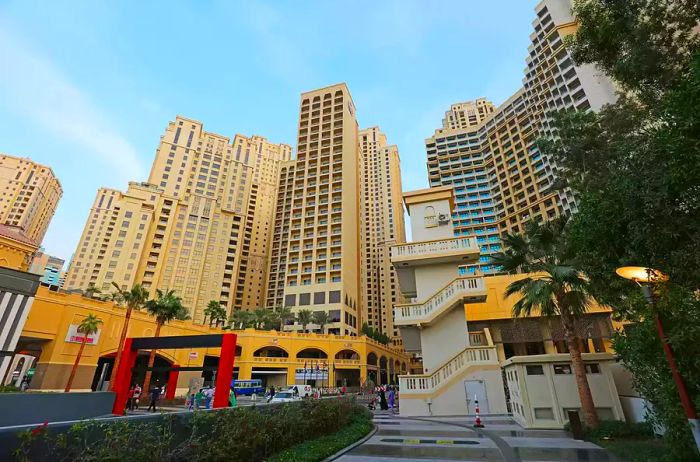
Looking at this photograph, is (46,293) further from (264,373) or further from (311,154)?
(311,154)

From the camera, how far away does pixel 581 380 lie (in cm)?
1132

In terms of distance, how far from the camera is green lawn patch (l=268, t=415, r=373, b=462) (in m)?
7.62

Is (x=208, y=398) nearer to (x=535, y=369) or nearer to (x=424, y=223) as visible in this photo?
(x=424, y=223)

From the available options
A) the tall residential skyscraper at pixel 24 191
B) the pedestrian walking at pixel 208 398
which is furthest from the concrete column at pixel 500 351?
the tall residential skyscraper at pixel 24 191

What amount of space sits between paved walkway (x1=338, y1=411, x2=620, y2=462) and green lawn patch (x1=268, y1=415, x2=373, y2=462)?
40cm

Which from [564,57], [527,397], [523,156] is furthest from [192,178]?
[527,397]

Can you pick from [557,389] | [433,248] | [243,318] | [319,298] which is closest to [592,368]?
[557,389]

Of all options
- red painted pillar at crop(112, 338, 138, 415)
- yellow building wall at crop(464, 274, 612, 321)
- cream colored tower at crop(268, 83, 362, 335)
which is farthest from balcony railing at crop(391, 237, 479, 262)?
cream colored tower at crop(268, 83, 362, 335)

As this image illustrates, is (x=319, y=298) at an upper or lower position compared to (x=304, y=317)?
upper

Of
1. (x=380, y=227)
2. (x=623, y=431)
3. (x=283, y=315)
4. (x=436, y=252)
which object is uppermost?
(x=380, y=227)

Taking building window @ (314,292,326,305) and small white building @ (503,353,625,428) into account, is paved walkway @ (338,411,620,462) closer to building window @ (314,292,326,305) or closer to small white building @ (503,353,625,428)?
small white building @ (503,353,625,428)

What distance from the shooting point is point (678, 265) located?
688 cm

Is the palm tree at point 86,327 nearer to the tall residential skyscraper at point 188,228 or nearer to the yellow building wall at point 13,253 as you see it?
the yellow building wall at point 13,253

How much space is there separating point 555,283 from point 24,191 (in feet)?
525
